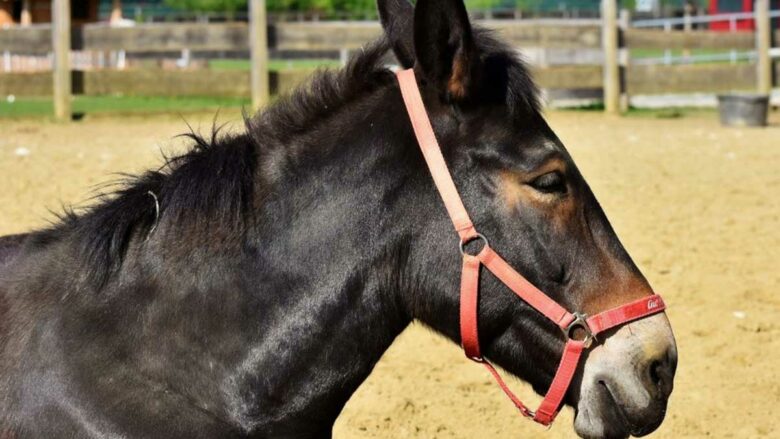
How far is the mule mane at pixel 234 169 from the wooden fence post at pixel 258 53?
12.5 meters

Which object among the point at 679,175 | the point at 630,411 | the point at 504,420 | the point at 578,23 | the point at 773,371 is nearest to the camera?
the point at 630,411

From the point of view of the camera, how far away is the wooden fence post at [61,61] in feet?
50.0

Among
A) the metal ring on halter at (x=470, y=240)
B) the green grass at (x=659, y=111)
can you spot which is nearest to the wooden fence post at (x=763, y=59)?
the green grass at (x=659, y=111)

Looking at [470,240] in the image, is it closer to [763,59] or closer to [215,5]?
[763,59]

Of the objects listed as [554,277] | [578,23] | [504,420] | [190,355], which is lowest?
[504,420]

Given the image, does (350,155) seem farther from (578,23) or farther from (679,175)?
(578,23)

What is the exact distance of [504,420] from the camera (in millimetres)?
5367

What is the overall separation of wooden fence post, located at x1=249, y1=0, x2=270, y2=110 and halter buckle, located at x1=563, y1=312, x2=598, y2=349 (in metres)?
12.9

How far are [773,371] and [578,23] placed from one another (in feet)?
42.7

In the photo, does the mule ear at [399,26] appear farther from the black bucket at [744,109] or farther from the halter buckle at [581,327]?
the black bucket at [744,109]

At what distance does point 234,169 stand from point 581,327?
1050 millimetres

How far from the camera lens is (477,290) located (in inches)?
114

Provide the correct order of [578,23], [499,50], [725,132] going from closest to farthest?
[499,50] < [725,132] < [578,23]

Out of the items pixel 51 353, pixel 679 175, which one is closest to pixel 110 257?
pixel 51 353
